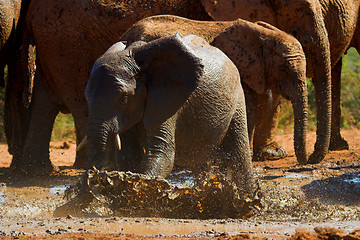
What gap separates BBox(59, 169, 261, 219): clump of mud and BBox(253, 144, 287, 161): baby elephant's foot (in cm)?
319

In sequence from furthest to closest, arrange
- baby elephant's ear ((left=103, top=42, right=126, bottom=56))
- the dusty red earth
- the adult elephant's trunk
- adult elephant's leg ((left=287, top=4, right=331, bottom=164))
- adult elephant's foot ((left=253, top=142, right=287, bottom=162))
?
adult elephant's foot ((left=253, top=142, right=287, bottom=162)) → adult elephant's leg ((left=287, top=4, right=331, bottom=164)) → the adult elephant's trunk → baby elephant's ear ((left=103, top=42, right=126, bottom=56)) → the dusty red earth

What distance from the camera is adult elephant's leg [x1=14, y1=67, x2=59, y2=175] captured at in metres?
8.84

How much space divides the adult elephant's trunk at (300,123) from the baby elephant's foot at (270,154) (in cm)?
151

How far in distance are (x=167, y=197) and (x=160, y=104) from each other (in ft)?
2.25

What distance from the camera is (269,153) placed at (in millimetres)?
9742

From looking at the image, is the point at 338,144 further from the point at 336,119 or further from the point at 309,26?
the point at 309,26

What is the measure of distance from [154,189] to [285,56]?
3.01m

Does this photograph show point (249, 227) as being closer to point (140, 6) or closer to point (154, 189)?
point (154, 189)

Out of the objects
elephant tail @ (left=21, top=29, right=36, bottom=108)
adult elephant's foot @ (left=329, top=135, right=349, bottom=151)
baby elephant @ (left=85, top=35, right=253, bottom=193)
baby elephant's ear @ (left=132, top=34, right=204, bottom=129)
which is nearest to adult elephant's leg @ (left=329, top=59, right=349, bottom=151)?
adult elephant's foot @ (left=329, top=135, right=349, bottom=151)

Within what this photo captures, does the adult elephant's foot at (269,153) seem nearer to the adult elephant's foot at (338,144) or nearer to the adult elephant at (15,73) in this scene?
the adult elephant's foot at (338,144)

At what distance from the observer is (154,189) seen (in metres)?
5.68

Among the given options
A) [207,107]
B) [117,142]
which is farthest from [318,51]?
[117,142]

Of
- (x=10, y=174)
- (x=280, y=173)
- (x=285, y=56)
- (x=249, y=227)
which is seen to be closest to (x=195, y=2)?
(x=285, y=56)

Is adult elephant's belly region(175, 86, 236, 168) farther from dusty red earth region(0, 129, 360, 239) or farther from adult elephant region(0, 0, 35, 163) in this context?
adult elephant region(0, 0, 35, 163)
